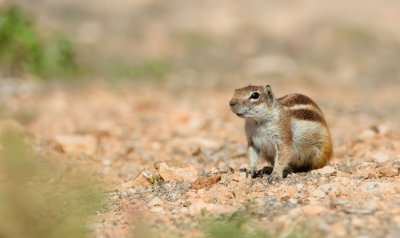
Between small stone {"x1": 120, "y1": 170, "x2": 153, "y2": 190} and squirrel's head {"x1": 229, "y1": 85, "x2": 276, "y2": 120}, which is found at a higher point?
squirrel's head {"x1": 229, "y1": 85, "x2": 276, "y2": 120}

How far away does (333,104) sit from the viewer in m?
9.59

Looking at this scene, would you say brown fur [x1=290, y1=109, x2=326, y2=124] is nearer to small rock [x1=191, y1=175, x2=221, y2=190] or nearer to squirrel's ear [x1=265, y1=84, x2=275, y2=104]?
squirrel's ear [x1=265, y1=84, x2=275, y2=104]

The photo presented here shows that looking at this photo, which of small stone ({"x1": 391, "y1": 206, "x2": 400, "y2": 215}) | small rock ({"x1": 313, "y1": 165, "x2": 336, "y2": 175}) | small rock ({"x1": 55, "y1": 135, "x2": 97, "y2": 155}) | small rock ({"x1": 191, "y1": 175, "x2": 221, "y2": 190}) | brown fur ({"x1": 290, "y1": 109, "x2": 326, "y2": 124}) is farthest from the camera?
small rock ({"x1": 55, "y1": 135, "x2": 97, "y2": 155})

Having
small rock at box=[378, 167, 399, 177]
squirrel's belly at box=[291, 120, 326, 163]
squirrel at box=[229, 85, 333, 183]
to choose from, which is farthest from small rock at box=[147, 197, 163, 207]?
small rock at box=[378, 167, 399, 177]

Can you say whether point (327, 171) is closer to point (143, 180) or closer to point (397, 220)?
point (397, 220)

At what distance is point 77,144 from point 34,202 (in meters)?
3.06

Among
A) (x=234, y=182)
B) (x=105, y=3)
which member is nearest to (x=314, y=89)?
(x=234, y=182)

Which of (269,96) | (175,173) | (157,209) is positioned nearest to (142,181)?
(175,173)

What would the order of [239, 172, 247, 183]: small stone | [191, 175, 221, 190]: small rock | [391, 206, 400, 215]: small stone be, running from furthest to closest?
[239, 172, 247, 183]: small stone → [191, 175, 221, 190]: small rock → [391, 206, 400, 215]: small stone

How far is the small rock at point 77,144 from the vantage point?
20.6 feet

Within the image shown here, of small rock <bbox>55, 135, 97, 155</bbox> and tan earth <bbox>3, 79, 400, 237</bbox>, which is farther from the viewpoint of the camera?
small rock <bbox>55, 135, 97, 155</bbox>

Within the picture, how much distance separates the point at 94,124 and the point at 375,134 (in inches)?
149

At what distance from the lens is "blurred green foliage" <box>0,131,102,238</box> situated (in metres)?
2.79

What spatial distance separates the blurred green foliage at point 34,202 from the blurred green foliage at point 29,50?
6.37 m
